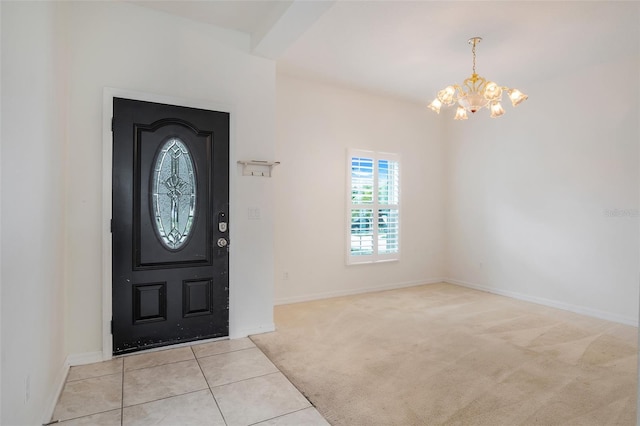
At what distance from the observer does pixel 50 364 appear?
7.38ft

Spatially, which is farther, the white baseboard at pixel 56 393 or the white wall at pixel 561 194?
the white wall at pixel 561 194

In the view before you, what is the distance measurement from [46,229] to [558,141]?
5.50 metres

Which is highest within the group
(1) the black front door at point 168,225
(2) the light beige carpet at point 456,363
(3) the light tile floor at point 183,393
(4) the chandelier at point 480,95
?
(4) the chandelier at point 480,95

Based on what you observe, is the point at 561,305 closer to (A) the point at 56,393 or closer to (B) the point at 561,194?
(B) the point at 561,194

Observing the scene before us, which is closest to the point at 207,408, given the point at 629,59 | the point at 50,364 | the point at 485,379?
the point at 50,364

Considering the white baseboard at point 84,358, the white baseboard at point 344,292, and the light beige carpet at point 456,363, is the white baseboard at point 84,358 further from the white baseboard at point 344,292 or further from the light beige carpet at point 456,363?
the white baseboard at point 344,292

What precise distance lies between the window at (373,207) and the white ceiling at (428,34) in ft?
4.20

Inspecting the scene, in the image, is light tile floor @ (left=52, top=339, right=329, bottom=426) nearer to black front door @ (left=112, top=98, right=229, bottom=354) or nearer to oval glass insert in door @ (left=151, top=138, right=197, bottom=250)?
black front door @ (left=112, top=98, right=229, bottom=354)

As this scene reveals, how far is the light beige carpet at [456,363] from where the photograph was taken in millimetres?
2244

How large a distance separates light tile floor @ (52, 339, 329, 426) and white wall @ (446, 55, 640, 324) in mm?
3992

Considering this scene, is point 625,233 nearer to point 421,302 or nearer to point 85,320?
point 421,302

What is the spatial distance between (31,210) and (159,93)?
1.64 m

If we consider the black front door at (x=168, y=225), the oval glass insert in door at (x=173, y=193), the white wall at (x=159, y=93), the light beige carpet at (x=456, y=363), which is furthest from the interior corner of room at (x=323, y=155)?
the light beige carpet at (x=456, y=363)

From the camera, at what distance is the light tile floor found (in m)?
2.12
